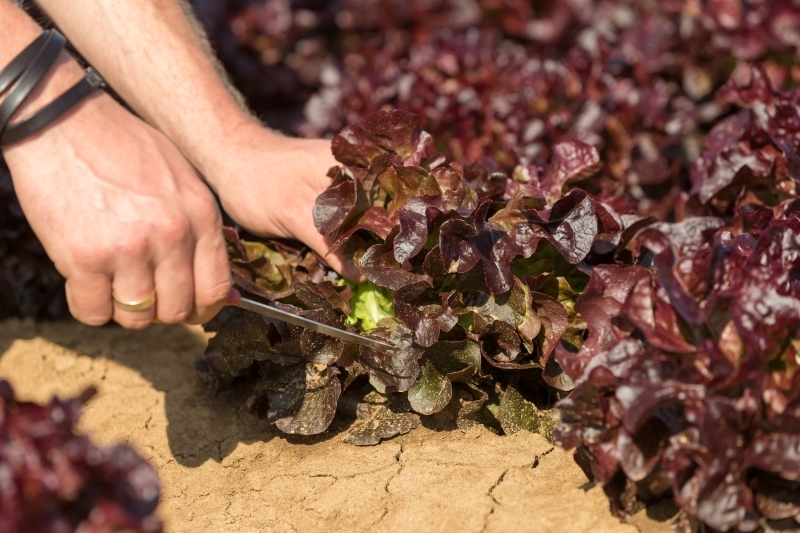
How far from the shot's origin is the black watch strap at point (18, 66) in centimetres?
219

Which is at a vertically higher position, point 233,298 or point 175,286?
point 175,286

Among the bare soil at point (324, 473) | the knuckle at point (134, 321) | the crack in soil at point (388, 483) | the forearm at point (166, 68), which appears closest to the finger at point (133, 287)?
the knuckle at point (134, 321)

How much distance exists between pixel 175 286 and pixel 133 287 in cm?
10

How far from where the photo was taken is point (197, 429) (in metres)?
2.75

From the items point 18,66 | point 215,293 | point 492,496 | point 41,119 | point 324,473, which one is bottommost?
point 492,496

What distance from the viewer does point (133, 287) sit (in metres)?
2.04

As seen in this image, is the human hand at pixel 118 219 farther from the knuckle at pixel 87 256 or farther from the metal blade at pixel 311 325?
the metal blade at pixel 311 325

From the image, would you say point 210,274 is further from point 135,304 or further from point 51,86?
point 51,86

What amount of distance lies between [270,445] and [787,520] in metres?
1.51

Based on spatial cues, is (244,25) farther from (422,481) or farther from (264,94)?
(422,481)

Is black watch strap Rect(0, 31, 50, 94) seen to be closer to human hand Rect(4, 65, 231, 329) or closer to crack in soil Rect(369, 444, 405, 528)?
human hand Rect(4, 65, 231, 329)

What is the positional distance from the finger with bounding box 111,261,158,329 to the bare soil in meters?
0.61

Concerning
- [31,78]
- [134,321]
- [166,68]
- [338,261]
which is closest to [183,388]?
[338,261]

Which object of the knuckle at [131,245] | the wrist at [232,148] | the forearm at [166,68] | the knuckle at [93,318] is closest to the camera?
the knuckle at [131,245]
